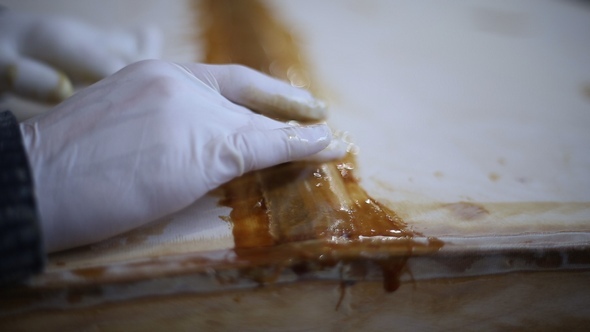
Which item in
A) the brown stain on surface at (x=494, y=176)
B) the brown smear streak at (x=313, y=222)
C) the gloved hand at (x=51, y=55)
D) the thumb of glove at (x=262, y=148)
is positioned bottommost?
the brown smear streak at (x=313, y=222)

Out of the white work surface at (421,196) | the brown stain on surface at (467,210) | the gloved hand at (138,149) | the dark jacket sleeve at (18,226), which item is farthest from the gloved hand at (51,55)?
the brown stain on surface at (467,210)

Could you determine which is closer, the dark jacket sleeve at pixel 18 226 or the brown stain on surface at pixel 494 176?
the dark jacket sleeve at pixel 18 226

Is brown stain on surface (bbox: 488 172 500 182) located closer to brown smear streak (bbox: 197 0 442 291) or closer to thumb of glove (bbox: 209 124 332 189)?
brown smear streak (bbox: 197 0 442 291)

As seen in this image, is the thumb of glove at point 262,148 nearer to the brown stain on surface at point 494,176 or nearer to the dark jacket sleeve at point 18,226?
the dark jacket sleeve at point 18,226

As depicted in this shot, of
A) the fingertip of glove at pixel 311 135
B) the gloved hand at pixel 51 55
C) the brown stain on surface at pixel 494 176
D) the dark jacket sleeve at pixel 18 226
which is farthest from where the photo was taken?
the gloved hand at pixel 51 55

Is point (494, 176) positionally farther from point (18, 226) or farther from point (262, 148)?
point (18, 226)

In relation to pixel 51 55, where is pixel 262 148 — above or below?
below

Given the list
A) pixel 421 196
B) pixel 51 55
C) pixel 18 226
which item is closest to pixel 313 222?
pixel 421 196

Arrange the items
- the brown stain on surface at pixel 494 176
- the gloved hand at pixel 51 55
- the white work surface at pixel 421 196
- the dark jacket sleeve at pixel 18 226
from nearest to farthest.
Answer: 1. the dark jacket sleeve at pixel 18 226
2. the white work surface at pixel 421 196
3. the brown stain on surface at pixel 494 176
4. the gloved hand at pixel 51 55
